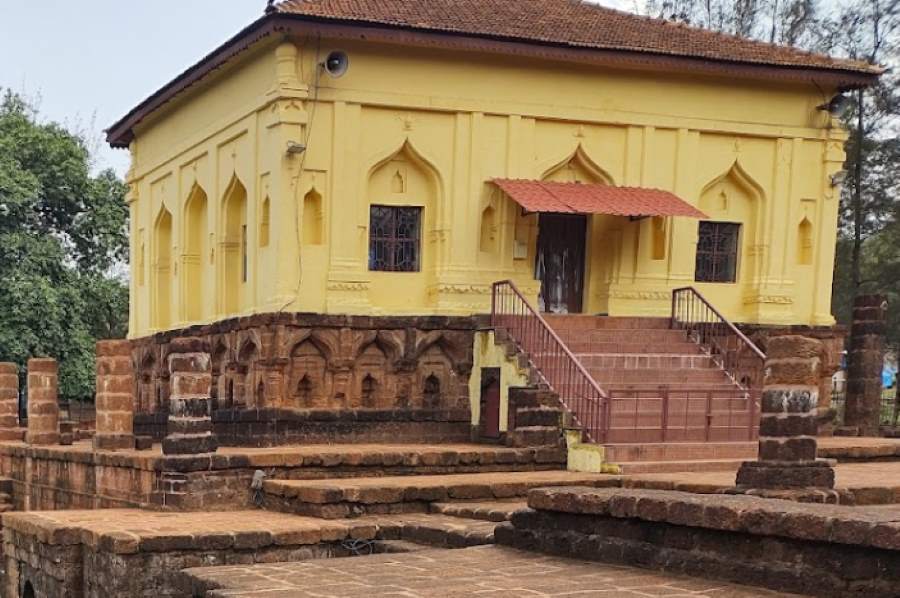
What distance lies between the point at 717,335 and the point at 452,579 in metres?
10.8

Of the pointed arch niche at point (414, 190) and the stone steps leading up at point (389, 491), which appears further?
the pointed arch niche at point (414, 190)

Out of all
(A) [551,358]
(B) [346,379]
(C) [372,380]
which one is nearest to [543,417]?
(A) [551,358]

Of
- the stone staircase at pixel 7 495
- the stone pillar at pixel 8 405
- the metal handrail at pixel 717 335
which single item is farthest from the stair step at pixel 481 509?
the stone pillar at pixel 8 405

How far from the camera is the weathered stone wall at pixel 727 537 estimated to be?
654cm

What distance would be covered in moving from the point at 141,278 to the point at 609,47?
11.1m

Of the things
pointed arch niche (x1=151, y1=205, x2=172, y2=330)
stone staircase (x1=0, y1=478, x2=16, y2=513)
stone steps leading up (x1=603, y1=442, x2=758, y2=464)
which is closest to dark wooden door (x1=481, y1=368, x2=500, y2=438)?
stone steps leading up (x1=603, y1=442, x2=758, y2=464)

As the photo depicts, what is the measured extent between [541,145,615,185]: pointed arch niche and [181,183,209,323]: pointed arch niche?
6362 millimetres

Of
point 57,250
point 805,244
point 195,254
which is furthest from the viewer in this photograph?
point 57,250

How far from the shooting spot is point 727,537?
287 inches

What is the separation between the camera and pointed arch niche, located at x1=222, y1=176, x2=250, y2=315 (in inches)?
752

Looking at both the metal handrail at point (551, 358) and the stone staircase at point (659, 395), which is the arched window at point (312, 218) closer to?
the metal handrail at point (551, 358)

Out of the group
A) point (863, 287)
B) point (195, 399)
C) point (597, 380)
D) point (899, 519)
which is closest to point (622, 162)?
point (597, 380)

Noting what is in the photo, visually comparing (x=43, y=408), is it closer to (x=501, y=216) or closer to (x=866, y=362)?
(x=501, y=216)

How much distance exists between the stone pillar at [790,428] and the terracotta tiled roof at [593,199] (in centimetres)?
566
